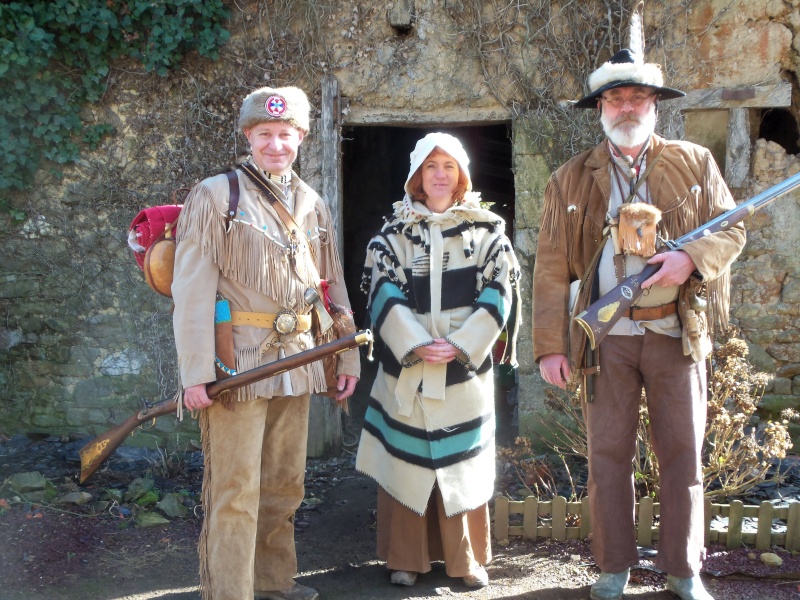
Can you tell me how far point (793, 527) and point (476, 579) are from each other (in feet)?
5.41

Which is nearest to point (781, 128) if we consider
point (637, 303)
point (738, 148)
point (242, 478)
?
point (738, 148)

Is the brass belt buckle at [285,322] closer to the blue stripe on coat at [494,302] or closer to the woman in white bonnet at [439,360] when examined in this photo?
the woman in white bonnet at [439,360]

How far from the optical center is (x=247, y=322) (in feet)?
10.6

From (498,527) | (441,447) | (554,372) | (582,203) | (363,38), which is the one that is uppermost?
(363,38)

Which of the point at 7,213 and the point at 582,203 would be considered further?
the point at 7,213

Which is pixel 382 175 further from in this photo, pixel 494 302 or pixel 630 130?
pixel 630 130

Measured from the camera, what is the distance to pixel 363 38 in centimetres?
544

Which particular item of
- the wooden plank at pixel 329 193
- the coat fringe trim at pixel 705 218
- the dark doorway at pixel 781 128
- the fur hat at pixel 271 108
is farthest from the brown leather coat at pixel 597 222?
the dark doorway at pixel 781 128

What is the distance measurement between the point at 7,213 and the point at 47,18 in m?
1.41

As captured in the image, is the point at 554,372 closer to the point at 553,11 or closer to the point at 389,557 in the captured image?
the point at 389,557

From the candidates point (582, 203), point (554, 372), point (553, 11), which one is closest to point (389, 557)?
point (554, 372)

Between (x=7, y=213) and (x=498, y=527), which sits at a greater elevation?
(x=7, y=213)

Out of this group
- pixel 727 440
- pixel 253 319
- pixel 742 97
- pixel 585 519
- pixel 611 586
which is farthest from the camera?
pixel 742 97

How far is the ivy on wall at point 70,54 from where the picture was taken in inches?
210
